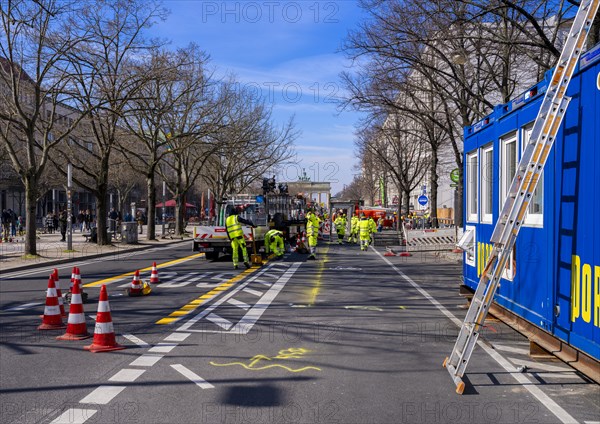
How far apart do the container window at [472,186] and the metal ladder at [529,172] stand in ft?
12.2

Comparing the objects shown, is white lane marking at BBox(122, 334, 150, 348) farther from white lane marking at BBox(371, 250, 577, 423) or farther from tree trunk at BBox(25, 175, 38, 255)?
tree trunk at BBox(25, 175, 38, 255)

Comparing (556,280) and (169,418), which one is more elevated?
(556,280)

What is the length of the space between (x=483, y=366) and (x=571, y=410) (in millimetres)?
1690

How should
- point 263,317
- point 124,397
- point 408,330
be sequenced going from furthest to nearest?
point 263,317
point 408,330
point 124,397

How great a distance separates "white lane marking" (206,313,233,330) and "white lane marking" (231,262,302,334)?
139 mm

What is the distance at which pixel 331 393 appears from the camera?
617 centimetres

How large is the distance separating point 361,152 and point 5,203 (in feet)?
119

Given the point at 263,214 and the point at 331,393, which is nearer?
the point at 331,393

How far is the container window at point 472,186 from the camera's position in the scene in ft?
33.1

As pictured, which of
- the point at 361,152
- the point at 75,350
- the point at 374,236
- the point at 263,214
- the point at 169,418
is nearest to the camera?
the point at 169,418

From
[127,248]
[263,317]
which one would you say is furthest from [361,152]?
[263,317]

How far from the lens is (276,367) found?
23.6ft

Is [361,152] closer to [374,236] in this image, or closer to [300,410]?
[374,236]

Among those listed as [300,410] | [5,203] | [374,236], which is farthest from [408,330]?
[5,203]
